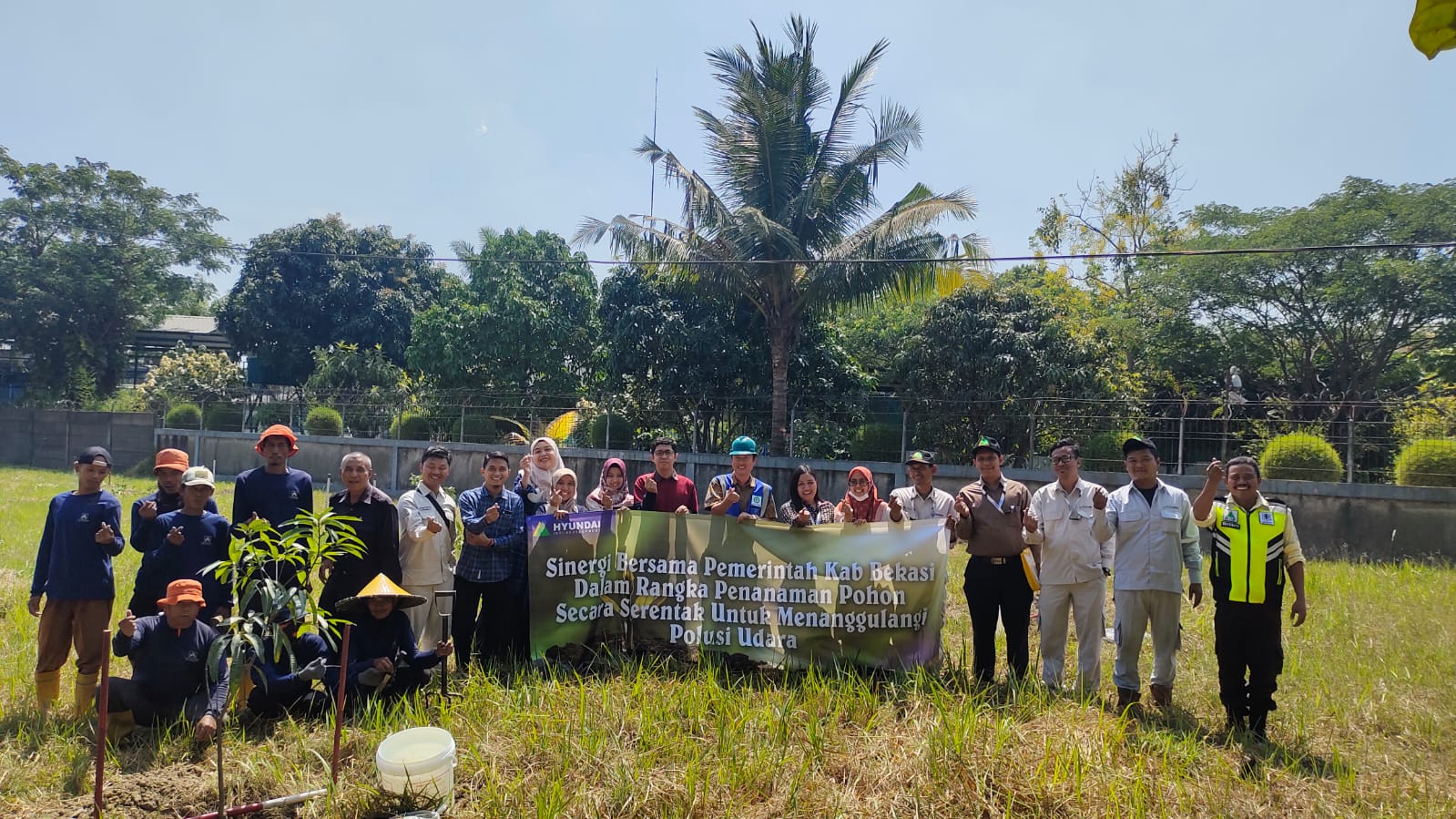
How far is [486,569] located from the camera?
5742 millimetres

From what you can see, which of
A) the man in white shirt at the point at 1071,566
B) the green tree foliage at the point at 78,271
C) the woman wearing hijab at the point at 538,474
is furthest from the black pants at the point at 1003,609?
the green tree foliage at the point at 78,271

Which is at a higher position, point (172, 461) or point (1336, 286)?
point (1336, 286)

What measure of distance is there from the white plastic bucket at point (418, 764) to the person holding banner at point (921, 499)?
3220 millimetres

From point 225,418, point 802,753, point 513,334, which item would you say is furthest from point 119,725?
point 225,418

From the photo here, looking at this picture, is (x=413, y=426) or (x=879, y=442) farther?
(x=413, y=426)

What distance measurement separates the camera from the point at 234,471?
80.6 ft

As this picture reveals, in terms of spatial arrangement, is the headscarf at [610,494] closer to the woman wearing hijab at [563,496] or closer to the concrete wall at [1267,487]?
the woman wearing hijab at [563,496]

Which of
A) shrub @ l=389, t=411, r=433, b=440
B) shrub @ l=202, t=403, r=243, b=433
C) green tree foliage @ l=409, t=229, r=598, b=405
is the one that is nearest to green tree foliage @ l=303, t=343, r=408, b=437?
shrub @ l=389, t=411, r=433, b=440

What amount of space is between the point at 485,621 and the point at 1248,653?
187 inches

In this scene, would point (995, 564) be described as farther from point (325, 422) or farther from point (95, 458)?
point (325, 422)

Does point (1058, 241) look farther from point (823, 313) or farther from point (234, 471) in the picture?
point (234, 471)

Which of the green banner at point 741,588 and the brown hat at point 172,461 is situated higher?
the brown hat at point 172,461

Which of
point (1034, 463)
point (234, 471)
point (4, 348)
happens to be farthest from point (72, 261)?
point (1034, 463)

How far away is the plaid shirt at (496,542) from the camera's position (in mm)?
5734
